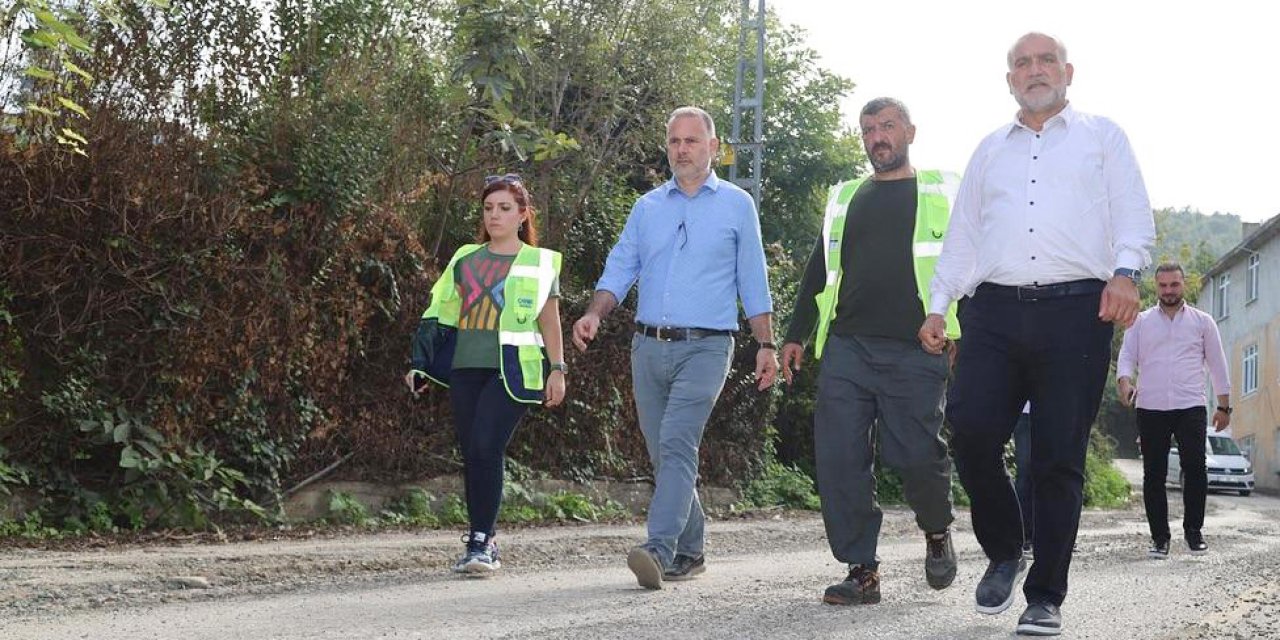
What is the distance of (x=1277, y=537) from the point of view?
1301 cm

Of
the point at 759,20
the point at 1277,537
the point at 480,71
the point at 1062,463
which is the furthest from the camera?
the point at 759,20

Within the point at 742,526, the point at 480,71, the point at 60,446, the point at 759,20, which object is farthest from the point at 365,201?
the point at 759,20

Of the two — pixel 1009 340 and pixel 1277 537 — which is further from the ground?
pixel 1009 340

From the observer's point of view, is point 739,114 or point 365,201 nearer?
point 365,201

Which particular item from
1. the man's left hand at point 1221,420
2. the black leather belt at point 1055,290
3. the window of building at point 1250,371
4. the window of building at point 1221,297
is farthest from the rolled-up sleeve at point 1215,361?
the window of building at point 1221,297

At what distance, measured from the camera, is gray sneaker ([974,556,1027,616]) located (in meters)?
5.94

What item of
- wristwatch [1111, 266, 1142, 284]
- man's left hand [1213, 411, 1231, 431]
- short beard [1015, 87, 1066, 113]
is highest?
short beard [1015, 87, 1066, 113]

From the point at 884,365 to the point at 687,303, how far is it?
108 centimetres

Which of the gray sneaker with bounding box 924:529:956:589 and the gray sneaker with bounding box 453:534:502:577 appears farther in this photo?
the gray sneaker with bounding box 453:534:502:577

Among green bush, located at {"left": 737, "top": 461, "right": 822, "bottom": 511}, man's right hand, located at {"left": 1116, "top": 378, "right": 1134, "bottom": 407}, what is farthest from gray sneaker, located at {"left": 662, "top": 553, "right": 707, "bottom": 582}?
green bush, located at {"left": 737, "top": 461, "right": 822, "bottom": 511}

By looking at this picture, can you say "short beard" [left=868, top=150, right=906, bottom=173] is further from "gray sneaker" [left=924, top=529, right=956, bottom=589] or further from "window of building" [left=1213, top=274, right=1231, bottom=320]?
"window of building" [left=1213, top=274, right=1231, bottom=320]

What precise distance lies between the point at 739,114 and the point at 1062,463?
78.0ft

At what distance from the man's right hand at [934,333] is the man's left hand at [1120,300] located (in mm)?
731

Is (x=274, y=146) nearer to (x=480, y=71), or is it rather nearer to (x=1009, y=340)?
(x=480, y=71)
